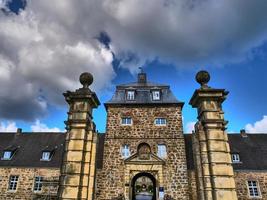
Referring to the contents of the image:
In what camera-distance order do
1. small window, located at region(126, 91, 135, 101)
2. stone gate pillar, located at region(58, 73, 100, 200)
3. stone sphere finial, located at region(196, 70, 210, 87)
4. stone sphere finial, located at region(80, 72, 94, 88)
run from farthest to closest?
small window, located at region(126, 91, 135, 101) → stone sphere finial, located at region(80, 72, 94, 88) → stone sphere finial, located at region(196, 70, 210, 87) → stone gate pillar, located at region(58, 73, 100, 200)

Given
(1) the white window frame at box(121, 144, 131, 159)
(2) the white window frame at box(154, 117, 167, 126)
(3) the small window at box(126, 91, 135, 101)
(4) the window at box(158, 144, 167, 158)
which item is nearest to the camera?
(4) the window at box(158, 144, 167, 158)

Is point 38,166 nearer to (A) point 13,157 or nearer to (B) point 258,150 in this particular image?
Result: (A) point 13,157

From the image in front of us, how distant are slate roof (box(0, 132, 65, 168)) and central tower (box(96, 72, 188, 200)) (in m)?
4.99

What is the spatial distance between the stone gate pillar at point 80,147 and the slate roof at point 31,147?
1481 cm

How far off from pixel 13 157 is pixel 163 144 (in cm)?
1271

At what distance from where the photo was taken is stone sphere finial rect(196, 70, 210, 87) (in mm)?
5094

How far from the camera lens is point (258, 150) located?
62.2 feet

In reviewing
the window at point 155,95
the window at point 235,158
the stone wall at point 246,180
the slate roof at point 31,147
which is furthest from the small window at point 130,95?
the stone wall at point 246,180

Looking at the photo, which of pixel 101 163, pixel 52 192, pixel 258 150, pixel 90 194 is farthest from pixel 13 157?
pixel 258 150

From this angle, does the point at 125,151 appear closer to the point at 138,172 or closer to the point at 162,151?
the point at 138,172

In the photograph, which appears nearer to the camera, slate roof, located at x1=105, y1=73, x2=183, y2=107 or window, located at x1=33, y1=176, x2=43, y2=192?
window, located at x1=33, y1=176, x2=43, y2=192

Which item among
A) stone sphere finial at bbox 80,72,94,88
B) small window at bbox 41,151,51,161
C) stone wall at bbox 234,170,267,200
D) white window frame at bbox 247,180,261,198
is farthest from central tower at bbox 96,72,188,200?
stone sphere finial at bbox 80,72,94,88

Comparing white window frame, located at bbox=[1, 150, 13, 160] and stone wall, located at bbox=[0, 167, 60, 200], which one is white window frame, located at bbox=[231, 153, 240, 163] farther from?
white window frame, located at bbox=[1, 150, 13, 160]

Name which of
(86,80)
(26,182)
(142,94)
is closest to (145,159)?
(142,94)
